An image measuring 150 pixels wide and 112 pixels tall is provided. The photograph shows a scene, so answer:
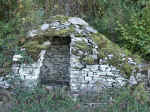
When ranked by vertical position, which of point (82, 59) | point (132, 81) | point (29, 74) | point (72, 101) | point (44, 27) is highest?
point (44, 27)

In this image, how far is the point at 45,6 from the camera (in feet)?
27.3

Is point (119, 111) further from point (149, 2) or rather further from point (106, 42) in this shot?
point (149, 2)

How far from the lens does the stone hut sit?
554 centimetres

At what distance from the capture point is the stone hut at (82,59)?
554cm

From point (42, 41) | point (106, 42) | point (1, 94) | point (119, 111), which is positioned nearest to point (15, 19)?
point (42, 41)

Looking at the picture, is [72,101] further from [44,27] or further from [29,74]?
[44,27]

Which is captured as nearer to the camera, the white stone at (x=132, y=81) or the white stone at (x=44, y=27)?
the white stone at (x=132, y=81)

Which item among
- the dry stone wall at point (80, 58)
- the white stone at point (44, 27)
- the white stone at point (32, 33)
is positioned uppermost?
the white stone at point (44, 27)

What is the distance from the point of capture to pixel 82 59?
220 inches

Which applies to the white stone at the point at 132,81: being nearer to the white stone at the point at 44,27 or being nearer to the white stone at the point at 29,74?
the white stone at the point at 29,74

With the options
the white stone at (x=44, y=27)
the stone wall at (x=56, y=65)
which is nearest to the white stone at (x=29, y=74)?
the white stone at (x=44, y=27)

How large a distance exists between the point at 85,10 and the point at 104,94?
13.9 ft

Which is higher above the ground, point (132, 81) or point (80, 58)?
point (80, 58)

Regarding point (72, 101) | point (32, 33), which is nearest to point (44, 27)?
point (32, 33)
